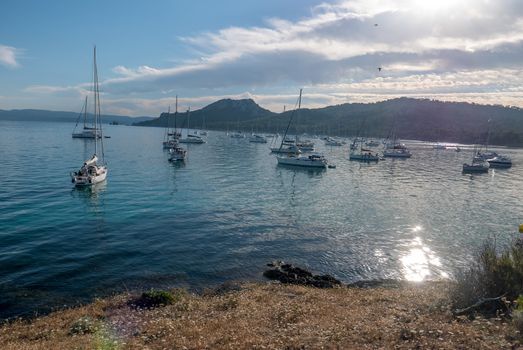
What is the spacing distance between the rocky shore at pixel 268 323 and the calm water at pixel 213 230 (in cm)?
362

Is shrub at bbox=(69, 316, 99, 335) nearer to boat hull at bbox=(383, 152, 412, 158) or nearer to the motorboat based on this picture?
the motorboat

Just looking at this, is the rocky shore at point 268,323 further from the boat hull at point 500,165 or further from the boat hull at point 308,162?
the boat hull at point 500,165

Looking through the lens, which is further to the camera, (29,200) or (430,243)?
(29,200)

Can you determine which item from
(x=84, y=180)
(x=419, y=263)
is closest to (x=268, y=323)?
(x=419, y=263)

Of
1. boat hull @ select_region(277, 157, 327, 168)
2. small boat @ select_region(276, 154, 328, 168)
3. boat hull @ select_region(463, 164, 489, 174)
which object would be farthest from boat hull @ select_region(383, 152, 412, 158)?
boat hull @ select_region(277, 157, 327, 168)

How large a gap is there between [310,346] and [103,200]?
3418cm

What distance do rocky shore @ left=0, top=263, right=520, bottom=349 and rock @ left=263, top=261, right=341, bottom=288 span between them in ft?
4.45

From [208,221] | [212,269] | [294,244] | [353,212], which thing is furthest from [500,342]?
[353,212]

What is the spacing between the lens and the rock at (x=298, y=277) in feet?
67.6

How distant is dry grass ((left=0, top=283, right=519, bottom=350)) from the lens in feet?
31.8

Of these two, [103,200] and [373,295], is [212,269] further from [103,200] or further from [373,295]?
[103,200]

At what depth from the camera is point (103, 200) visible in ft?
128

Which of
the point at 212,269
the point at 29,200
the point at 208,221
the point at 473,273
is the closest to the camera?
the point at 473,273

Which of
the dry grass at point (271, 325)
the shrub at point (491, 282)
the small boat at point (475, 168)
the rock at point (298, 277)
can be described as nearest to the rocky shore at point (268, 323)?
the dry grass at point (271, 325)
